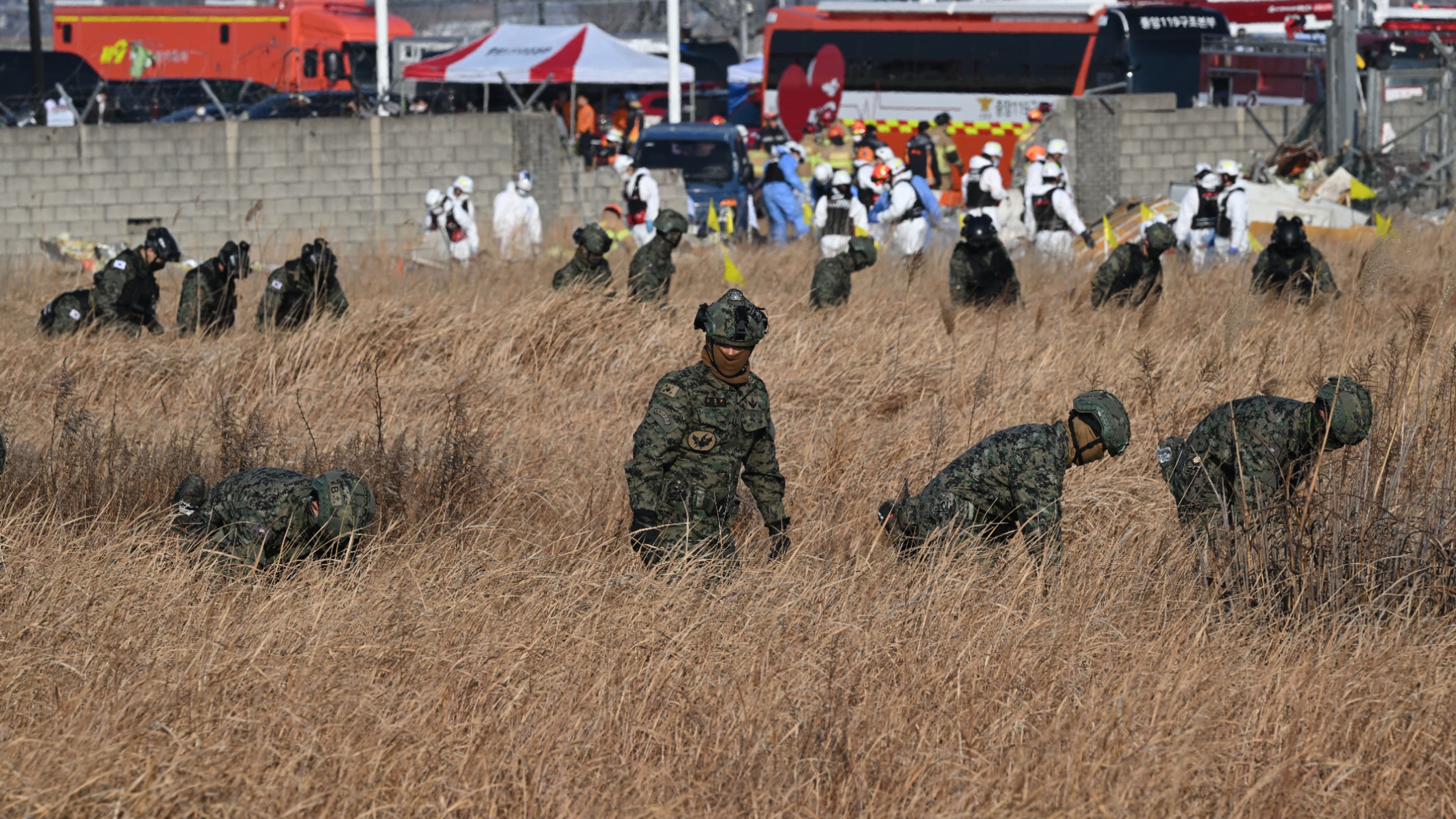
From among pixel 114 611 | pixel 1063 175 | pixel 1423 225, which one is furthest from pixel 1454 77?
pixel 114 611

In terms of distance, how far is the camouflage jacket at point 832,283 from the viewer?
404 inches

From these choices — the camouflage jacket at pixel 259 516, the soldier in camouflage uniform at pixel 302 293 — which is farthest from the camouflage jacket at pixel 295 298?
the camouflage jacket at pixel 259 516

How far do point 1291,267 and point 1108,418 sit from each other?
6.02 m

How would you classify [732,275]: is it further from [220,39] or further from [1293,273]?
[220,39]

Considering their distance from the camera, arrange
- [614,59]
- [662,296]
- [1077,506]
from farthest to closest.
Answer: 1. [614,59]
2. [662,296]
3. [1077,506]

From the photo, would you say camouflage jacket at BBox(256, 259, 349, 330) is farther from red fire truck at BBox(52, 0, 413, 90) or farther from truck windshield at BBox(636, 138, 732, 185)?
red fire truck at BBox(52, 0, 413, 90)

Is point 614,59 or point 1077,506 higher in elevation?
point 614,59

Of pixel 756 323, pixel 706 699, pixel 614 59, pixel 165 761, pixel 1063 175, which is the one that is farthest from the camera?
pixel 614 59

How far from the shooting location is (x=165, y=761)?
374cm

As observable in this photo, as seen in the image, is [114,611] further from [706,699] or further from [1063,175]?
[1063,175]

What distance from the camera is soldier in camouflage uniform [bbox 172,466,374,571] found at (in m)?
5.19

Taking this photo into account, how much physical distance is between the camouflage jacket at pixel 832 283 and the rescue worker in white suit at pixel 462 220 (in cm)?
497

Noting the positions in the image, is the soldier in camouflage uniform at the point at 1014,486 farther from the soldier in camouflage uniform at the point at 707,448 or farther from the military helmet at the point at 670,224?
the military helmet at the point at 670,224

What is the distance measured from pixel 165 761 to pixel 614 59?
76.9ft
